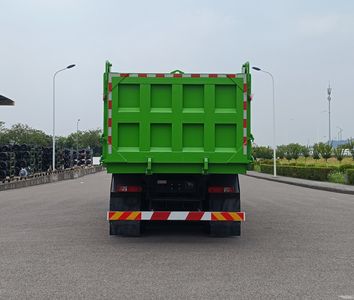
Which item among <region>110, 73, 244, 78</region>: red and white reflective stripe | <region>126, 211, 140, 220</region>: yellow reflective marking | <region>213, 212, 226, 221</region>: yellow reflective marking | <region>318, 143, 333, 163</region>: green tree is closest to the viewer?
<region>110, 73, 244, 78</region>: red and white reflective stripe

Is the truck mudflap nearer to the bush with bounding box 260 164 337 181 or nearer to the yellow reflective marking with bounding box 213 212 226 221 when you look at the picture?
the yellow reflective marking with bounding box 213 212 226 221

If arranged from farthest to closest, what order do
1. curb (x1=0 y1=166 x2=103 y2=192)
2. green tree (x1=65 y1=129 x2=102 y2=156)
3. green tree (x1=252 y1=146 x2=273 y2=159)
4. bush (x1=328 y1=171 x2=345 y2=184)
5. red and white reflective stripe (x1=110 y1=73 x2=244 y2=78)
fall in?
green tree (x1=65 y1=129 x2=102 y2=156) < green tree (x1=252 y1=146 x2=273 y2=159) < bush (x1=328 y1=171 x2=345 y2=184) < curb (x1=0 y1=166 x2=103 y2=192) < red and white reflective stripe (x1=110 y1=73 x2=244 y2=78)

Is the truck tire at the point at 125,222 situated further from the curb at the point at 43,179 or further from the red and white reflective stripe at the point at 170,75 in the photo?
the curb at the point at 43,179

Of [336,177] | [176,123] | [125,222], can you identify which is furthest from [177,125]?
[336,177]

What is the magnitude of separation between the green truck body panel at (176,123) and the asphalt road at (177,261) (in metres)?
1.48

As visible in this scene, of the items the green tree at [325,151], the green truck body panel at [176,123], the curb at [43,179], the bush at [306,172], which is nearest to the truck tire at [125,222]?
the green truck body panel at [176,123]

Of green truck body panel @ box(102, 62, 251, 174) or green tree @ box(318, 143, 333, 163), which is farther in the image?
green tree @ box(318, 143, 333, 163)

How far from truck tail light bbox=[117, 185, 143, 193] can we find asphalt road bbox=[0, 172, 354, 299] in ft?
3.17

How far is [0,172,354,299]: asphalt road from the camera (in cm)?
570

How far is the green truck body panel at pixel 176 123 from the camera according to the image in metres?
8.38

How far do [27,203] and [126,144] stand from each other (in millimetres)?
10660

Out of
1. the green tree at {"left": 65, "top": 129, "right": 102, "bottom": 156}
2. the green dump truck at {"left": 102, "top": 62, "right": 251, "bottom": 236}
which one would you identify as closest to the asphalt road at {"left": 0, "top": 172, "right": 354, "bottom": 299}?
the green dump truck at {"left": 102, "top": 62, "right": 251, "bottom": 236}

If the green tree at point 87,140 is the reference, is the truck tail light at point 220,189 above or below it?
below

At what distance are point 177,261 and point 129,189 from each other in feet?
6.64
